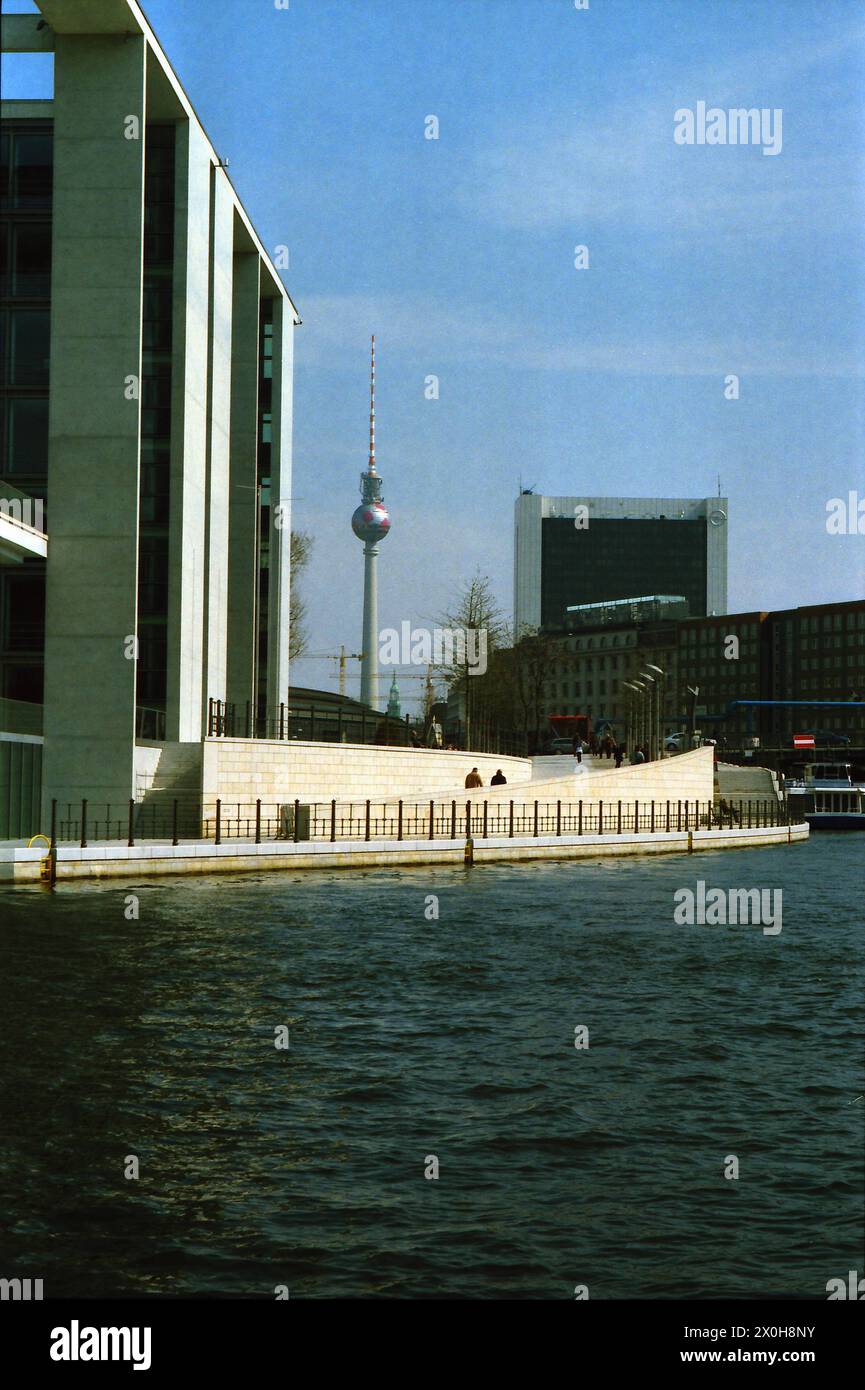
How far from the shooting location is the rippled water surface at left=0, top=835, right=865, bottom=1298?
957cm

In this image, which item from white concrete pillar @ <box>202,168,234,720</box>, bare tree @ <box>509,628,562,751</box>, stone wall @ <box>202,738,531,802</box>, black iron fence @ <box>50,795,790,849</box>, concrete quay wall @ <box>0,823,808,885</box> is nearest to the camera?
concrete quay wall @ <box>0,823,808,885</box>

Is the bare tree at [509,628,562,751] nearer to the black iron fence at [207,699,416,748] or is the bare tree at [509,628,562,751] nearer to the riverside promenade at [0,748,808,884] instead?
the riverside promenade at [0,748,808,884]

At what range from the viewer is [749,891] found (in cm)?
3591

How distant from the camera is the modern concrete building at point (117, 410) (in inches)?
1678

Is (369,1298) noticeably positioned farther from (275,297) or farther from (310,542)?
(310,542)

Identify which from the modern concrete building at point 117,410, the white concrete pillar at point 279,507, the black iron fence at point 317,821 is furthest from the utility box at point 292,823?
the white concrete pillar at point 279,507

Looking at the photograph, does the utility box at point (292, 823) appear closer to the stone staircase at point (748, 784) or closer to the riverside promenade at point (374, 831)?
the riverside promenade at point (374, 831)

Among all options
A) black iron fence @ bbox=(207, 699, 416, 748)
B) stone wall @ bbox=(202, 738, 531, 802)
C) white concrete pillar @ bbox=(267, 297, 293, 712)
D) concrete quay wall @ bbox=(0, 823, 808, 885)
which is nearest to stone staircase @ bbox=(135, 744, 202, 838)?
stone wall @ bbox=(202, 738, 531, 802)

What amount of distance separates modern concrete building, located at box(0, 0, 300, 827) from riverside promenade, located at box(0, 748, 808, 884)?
2770mm

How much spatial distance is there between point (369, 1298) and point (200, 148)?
157 feet

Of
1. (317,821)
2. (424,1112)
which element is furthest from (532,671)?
(424,1112)

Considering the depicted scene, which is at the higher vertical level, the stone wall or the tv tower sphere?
the tv tower sphere
